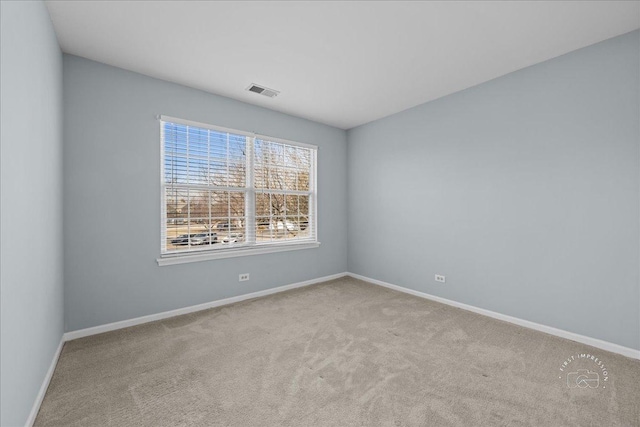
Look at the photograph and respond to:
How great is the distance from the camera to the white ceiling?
202cm

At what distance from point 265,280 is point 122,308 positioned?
1.69m

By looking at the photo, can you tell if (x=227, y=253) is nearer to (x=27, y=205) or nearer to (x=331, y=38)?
(x=27, y=205)

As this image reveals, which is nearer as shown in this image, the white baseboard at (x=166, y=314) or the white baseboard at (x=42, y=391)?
the white baseboard at (x=42, y=391)

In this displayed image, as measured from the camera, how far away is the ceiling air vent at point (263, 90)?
10.7 feet

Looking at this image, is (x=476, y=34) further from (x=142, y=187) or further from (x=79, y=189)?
(x=79, y=189)

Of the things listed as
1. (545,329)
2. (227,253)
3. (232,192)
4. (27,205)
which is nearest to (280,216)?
(232,192)

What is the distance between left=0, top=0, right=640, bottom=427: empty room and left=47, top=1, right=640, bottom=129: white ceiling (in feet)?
0.07

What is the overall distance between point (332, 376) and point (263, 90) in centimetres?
314

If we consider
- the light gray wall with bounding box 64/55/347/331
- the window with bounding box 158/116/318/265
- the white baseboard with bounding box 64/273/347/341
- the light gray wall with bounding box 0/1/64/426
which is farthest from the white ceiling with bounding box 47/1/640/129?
the white baseboard with bounding box 64/273/347/341

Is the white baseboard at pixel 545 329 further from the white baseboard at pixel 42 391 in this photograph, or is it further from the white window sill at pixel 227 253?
the white baseboard at pixel 42 391

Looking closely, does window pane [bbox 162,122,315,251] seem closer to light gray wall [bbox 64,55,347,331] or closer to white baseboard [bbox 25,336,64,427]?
light gray wall [bbox 64,55,347,331]

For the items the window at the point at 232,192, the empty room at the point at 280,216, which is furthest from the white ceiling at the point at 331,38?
the window at the point at 232,192

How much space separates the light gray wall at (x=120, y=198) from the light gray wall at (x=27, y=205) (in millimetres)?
388

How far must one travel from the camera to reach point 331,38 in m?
2.35
